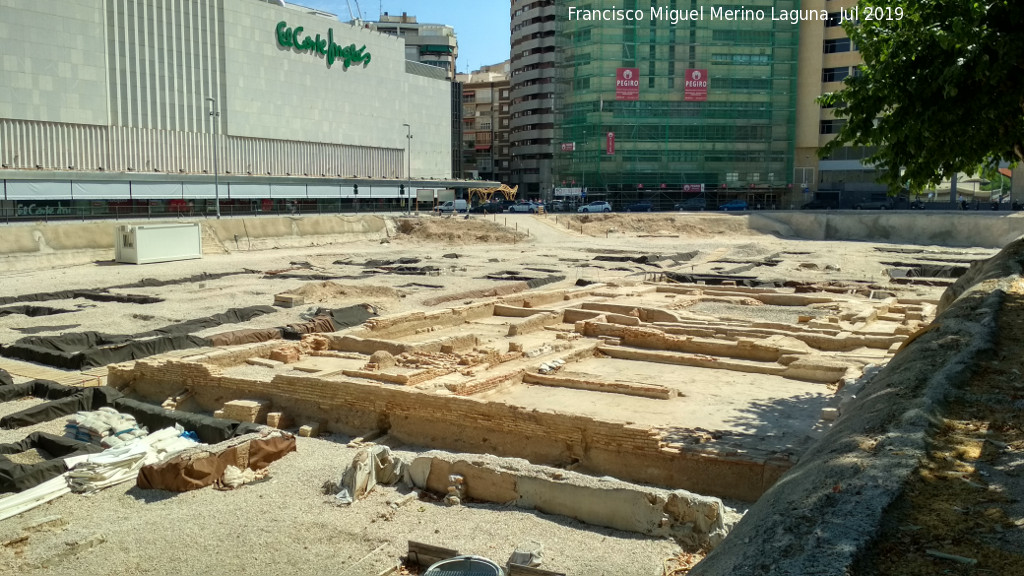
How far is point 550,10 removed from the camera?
81375mm

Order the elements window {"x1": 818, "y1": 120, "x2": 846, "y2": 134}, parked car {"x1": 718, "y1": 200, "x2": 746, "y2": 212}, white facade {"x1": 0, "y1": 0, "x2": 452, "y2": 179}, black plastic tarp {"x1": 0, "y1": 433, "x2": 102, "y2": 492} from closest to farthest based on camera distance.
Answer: black plastic tarp {"x1": 0, "y1": 433, "x2": 102, "y2": 492}, white facade {"x1": 0, "y1": 0, "x2": 452, "y2": 179}, parked car {"x1": 718, "y1": 200, "x2": 746, "y2": 212}, window {"x1": 818, "y1": 120, "x2": 846, "y2": 134}

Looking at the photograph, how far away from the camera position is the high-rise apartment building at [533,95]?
82000 mm

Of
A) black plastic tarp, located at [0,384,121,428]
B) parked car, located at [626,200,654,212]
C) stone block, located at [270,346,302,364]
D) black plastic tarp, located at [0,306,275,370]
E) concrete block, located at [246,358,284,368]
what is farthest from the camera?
parked car, located at [626,200,654,212]

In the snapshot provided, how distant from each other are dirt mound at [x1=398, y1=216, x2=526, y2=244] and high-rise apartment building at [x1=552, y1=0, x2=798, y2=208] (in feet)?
58.8

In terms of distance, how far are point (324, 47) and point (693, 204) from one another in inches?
1149

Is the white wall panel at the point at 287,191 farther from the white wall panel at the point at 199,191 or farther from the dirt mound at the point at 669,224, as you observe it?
the dirt mound at the point at 669,224

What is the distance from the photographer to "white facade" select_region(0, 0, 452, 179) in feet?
136

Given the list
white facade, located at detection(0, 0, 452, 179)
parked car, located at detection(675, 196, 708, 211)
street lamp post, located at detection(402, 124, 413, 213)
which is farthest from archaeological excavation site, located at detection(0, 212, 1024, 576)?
parked car, located at detection(675, 196, 708, 211)

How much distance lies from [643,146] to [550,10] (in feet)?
73.5

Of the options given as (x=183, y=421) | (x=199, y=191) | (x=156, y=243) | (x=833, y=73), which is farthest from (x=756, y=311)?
(x=833, y=73)

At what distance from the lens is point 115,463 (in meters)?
10.6

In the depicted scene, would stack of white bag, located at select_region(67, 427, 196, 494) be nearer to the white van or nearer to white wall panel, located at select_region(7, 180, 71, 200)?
white wall panel, located at select_region(7, 180, 71, 200)

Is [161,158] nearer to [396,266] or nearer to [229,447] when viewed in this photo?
[396,266]

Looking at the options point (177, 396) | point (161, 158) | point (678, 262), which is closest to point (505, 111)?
point (161, 158)
